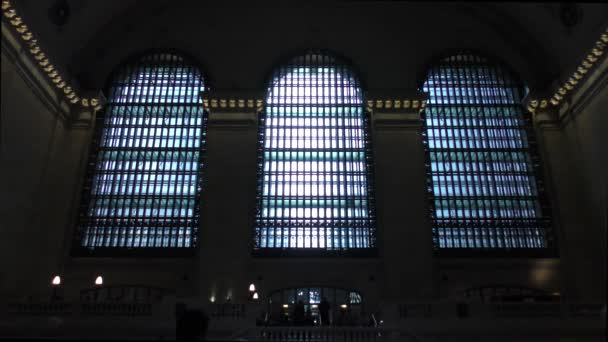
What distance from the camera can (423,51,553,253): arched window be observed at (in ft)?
68.2

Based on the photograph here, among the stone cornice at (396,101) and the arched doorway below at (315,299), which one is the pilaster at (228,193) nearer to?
the arched doorway below at (315,299)

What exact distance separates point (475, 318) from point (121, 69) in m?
21.4

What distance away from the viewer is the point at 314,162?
22.2m

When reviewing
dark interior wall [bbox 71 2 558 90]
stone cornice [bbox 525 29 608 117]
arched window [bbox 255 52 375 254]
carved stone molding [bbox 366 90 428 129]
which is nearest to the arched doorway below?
arched window [bbox 255 52 375 254]

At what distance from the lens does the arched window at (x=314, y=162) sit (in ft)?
68.3

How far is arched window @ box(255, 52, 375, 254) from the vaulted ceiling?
1.36 meters

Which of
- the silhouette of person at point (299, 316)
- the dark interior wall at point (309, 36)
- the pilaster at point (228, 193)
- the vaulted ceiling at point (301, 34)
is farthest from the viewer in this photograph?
the dark interior wall at point (309, 36)

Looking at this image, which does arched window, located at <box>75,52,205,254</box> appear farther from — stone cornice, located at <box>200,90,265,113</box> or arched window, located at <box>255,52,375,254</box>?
arched window, located at <box>255,52,375,254</box>

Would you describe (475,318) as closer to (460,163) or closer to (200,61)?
(460,163)

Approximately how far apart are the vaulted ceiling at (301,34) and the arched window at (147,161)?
1.42 meters

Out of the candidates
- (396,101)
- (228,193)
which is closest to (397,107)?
(396,101)

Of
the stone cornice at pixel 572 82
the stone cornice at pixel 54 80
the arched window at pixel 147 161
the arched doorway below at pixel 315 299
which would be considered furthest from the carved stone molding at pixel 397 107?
the stone cornice at pixel 54 80

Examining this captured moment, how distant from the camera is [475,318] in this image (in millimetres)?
11797

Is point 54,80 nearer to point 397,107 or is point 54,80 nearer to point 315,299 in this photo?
point 315,299
